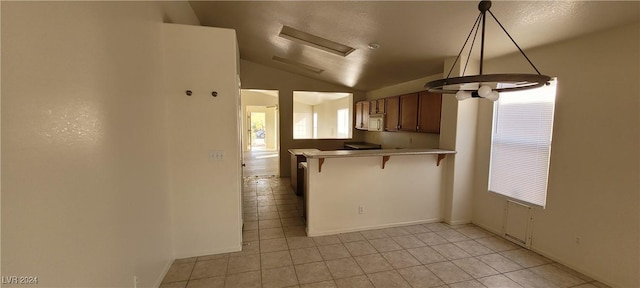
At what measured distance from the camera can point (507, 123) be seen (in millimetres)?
3234

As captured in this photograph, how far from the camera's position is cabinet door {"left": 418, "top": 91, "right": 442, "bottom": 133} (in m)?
3.89

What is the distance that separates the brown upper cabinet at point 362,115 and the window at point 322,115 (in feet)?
3.50

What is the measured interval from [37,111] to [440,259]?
3.37 m

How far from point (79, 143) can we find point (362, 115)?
18.7 ft

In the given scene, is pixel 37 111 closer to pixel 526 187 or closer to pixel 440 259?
pixel 440 259

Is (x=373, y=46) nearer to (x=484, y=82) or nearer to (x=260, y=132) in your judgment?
(x=484, y=82)

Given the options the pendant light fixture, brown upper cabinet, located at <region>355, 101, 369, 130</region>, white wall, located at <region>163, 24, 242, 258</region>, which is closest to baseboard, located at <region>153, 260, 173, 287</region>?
white wall, located at <region>163, 24, 242, 258</region>

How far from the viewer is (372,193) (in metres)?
3.53

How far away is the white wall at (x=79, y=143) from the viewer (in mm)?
991

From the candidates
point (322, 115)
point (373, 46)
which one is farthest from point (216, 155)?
point (322, 115)

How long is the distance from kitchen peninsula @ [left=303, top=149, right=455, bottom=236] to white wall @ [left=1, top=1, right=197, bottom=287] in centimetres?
178

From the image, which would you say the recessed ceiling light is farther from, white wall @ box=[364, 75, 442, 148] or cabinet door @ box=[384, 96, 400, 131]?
cabinet door @ box=[384, 96, 400, 131]

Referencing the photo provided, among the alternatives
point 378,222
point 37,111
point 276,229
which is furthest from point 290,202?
point 37,111

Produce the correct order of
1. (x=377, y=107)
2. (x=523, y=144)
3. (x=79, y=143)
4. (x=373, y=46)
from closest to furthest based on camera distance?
1. (x=79, y=143)
2. (x=523, y=144)
3. (x=373, y=46)
4. (x=377, y=107)
